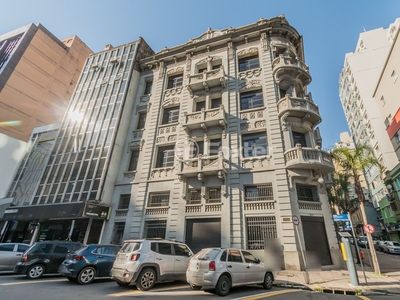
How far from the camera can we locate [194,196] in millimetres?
16750

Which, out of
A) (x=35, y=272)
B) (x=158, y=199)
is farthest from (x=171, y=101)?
(x=35, y=272)

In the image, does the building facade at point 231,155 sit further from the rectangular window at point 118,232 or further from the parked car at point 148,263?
the parked car at point 148,263

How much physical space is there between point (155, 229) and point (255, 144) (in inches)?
413

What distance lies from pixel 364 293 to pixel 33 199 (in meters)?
25.2

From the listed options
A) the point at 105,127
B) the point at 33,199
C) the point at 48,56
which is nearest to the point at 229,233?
the point at 105,127

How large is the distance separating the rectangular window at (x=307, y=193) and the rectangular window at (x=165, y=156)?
1047cm

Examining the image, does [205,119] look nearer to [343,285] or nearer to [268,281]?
[268,281]

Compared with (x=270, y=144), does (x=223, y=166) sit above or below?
below

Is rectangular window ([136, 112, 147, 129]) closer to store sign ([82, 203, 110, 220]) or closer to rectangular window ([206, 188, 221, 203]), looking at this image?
store sign ([82, 203, 110, 220])

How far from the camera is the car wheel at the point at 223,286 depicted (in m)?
7.10

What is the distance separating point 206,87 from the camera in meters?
20.1

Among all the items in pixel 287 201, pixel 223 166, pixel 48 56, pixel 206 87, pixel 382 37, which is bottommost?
pixel 287 201

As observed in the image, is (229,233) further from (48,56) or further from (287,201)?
(48,56)

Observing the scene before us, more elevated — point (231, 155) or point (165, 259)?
point (231, 155)
